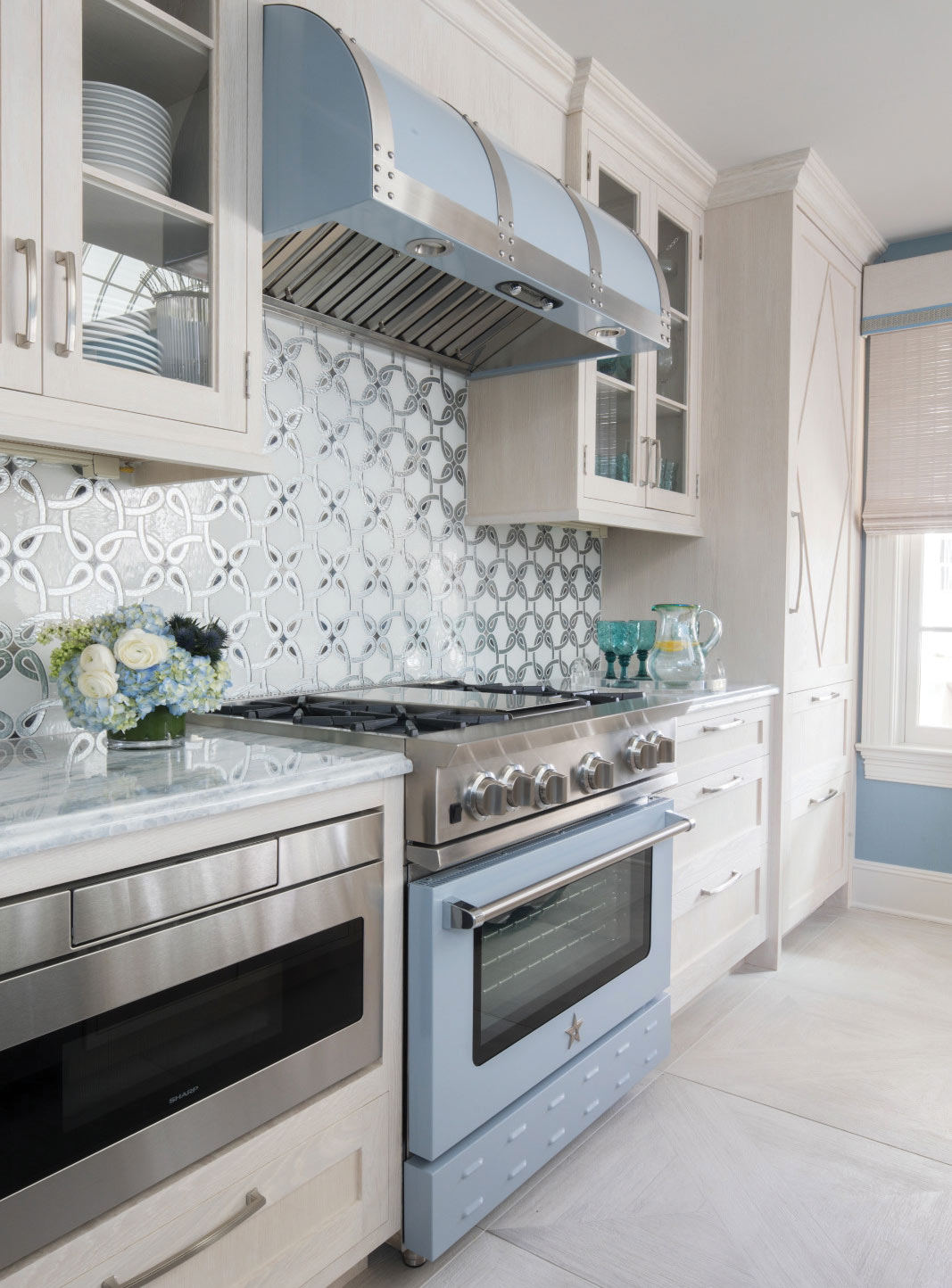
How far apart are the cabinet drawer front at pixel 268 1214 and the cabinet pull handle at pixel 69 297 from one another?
1114 millimetres

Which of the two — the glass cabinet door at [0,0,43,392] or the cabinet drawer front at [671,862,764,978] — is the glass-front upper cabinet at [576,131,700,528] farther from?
the glass cabinet door at [0,0,43,392]

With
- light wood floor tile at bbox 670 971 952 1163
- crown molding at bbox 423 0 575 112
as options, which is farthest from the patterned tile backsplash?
light wood floor tile at bbox 670 971 952 1163

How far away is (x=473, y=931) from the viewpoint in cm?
160

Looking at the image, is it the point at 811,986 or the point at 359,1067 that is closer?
the point at 359,1067

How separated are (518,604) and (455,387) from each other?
69 cm

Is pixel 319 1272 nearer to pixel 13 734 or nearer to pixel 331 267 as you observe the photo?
pixel 13 734

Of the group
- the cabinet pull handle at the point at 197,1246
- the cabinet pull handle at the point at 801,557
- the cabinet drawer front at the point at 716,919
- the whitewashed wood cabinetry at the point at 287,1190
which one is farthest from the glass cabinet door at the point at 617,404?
the cabinet pull handle at the point at 197,1246

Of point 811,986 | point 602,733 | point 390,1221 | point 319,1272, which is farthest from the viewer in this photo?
point 811,986

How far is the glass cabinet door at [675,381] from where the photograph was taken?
2.88 metres

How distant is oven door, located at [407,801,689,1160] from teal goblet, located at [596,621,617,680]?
79 centimetres

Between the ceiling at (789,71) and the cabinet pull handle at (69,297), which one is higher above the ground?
the ceiling at (789,71)

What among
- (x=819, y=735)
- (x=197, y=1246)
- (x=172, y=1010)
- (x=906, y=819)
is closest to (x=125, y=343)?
(x=172, y=1010)

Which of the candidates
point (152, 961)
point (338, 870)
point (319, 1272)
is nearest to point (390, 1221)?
point (319, 1272)

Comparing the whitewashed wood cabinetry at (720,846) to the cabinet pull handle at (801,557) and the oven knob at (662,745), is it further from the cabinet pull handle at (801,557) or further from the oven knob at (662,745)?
the cabinet pull handle at (801,557)
